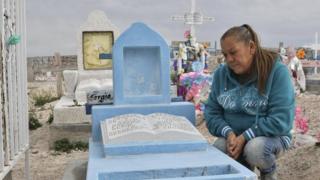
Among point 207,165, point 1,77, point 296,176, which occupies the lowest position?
point 296,176

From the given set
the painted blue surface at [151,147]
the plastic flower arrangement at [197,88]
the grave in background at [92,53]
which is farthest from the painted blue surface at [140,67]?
the plastic flower arrangement at [197,88]

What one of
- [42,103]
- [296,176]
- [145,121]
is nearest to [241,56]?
[145,121]

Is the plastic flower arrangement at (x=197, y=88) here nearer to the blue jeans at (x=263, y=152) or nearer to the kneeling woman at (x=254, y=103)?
the kneeling woman at (x=254, y=103)

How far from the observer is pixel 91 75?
9.00 m

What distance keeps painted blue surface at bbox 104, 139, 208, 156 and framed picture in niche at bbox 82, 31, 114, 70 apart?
636 centimetres

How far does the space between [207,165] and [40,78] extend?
77.8 feet

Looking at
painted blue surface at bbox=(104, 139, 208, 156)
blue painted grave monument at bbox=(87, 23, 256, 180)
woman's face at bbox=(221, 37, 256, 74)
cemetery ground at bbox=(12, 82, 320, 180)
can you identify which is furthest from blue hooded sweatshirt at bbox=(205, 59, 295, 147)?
cemetery ground at bbox=(12, 82, 320, 180)

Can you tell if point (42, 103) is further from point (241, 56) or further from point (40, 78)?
point (40, 78)

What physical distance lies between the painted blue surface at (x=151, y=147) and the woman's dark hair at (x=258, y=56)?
55cm

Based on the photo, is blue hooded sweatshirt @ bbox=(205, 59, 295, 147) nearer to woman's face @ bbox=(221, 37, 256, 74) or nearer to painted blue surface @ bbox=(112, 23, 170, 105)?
woman's face @ bbox=(221, 37, 256, 74)

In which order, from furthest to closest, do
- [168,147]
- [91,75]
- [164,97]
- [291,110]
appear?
1. [91,75]
2. [164,97]
3. [291,110]
4. [168,147]

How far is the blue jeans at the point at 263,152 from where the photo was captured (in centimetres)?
283

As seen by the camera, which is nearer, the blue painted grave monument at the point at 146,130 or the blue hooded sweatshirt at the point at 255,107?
the blue painted grave monument at the point at 146,130

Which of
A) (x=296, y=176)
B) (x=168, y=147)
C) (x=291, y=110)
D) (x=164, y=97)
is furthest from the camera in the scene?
(x=296, y=176)
